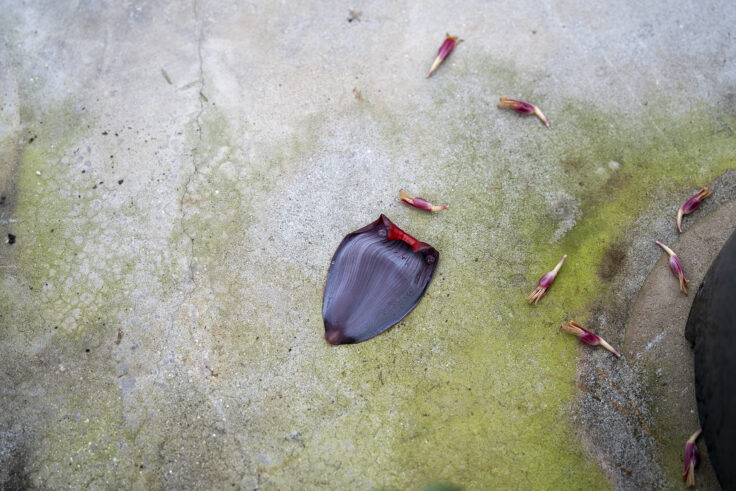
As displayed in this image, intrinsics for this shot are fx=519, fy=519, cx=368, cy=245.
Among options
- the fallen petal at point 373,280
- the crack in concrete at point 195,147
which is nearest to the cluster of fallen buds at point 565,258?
the fallen petal at point 373,280

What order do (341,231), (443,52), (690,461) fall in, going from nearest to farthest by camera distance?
(690,461)
(341,231)
(443,52)

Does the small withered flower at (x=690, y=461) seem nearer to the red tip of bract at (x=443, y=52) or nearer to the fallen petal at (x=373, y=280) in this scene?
the fallen petal at (x=373, y=280)

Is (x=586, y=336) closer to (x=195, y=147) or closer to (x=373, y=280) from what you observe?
(x=373, y=280)

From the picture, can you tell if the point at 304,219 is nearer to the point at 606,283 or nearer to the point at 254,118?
→ the point at 254,118

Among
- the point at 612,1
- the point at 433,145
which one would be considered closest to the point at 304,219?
the point at 433,145

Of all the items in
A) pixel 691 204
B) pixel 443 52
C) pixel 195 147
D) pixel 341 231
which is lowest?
pixel 195 147

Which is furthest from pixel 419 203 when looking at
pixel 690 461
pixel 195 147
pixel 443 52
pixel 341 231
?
pixel 690 461

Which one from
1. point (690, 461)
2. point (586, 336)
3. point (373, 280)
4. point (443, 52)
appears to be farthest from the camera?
point (443, 52)
